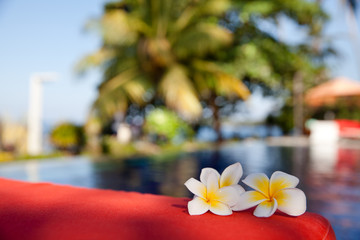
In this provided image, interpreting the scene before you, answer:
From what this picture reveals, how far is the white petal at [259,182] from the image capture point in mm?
1505

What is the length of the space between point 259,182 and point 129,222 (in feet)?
1.92

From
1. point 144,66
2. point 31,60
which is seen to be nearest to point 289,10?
point 144,66

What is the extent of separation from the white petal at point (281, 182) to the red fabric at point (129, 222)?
0.35 feet

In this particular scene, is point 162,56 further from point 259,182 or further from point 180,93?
point 259,182

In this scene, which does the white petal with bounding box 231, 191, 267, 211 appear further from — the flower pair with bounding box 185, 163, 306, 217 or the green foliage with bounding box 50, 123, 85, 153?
the green foliage with bounding box 50, 123, 85, 153

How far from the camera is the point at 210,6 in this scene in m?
12.0

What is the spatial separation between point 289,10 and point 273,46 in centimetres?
194

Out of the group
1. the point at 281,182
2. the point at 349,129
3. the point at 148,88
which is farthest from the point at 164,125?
the point at 281,182

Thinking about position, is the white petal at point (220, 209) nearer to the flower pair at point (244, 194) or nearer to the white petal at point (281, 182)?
the flower pair at point (244, 194)

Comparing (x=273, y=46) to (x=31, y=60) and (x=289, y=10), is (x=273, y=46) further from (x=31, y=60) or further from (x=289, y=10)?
(x=31, y=60)

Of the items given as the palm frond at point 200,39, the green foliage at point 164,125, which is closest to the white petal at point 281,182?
the palm frond at point 200,39

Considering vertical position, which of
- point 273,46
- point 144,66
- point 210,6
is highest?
point 210,6

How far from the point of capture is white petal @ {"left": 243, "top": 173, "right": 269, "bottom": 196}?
150 centimetres

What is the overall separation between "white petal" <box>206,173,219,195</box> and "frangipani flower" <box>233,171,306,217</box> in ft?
0.39
